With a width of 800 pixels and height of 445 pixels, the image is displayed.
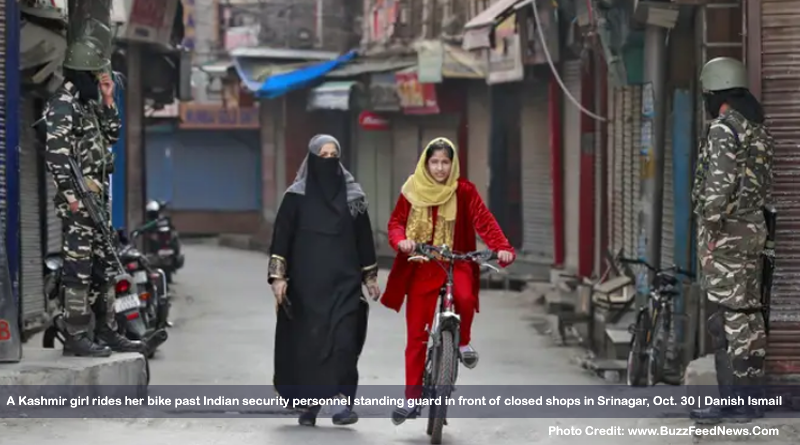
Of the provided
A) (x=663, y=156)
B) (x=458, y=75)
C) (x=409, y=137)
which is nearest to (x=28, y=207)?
(x=663, y=156)

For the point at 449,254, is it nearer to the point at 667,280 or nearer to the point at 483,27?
the point at 667,280

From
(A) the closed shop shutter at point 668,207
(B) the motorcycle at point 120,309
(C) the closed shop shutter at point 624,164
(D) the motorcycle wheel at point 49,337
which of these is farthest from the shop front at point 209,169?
(D) the motorcycle wheel at point 49,337

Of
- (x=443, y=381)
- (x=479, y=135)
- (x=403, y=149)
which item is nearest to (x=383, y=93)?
(x=403, y=149)

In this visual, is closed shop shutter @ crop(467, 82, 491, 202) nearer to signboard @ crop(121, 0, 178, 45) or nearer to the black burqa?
signboard @ crop(121, 0, 178, 45)

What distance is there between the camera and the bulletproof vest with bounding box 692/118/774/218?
8086 millimetres

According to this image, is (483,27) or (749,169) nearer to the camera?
(749,169)

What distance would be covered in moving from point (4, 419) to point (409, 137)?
19.1 m

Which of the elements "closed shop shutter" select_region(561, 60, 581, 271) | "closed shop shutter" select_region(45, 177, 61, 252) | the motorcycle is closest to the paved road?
the motorcycle

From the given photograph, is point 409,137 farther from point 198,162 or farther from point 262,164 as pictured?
point 198,162

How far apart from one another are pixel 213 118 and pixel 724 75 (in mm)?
26992

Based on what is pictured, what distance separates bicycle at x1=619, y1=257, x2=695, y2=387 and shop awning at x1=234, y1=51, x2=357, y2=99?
1824 centimetres

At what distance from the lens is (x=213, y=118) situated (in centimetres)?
3466

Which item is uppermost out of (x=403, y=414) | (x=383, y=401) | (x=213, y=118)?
(x=213, y=118)

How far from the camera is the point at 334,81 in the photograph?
29.1 m
